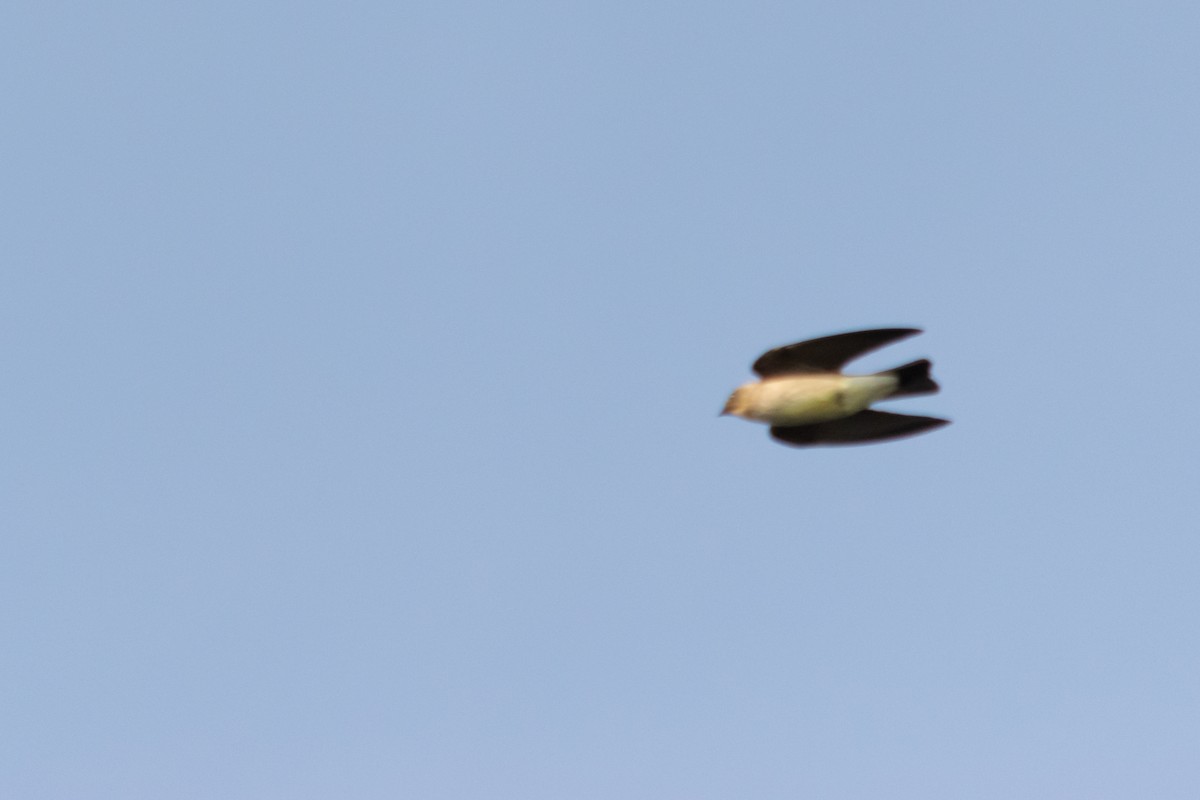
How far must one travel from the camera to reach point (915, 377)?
76.7 ft

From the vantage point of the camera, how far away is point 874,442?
25.0m

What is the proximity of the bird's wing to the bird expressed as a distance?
20 millimetres

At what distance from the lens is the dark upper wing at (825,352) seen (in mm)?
22938

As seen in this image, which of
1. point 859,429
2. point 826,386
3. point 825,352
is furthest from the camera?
point 859,429

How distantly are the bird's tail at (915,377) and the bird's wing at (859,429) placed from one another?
1.13m

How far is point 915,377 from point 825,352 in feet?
4.16

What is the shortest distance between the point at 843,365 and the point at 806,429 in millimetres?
1520

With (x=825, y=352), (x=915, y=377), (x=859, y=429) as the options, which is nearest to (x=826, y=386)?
(x=825, y=352)

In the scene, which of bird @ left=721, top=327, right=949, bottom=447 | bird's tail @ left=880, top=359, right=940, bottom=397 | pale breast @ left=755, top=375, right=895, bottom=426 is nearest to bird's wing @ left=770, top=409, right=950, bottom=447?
bird @ left=721, top=327, right=949, bottom=447

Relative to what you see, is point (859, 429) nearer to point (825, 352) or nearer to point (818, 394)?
point (818, 394)

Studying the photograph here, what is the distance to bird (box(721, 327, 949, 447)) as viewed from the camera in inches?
912

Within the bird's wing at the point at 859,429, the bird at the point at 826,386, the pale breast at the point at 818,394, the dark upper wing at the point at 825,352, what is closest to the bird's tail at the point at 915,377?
the bird at the point at 826,386

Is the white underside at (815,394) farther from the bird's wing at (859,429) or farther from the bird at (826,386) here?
the bird's wing at (859,429)

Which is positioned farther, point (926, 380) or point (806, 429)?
point (806, 429)
